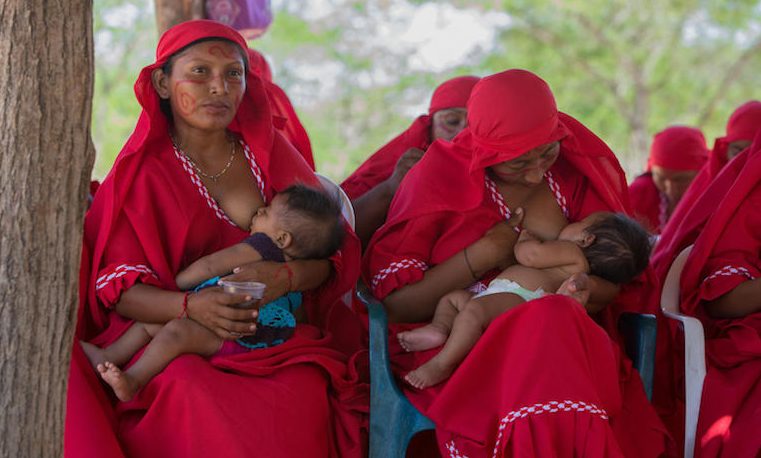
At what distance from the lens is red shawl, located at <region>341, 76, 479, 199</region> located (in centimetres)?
467

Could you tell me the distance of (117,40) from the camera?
13703mm

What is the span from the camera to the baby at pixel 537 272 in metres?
3.41

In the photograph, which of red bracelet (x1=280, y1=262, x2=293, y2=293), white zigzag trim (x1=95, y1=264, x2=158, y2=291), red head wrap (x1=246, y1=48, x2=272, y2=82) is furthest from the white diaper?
red head wrap (x1=246, y1=48, x2=272, y2=82)

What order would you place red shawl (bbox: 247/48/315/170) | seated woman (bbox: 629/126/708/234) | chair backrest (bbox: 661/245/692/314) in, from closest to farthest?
1. chair backrest (bbox: 661/245/692/314)
2. red shawl (bbox: 247/48/315/170)
3. seated woman (bbox: 629/126/708/234)

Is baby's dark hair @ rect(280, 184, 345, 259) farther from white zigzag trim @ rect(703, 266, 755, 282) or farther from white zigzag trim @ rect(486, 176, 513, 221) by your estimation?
white zigzag trim @ rect(703, 266, 755, 282)

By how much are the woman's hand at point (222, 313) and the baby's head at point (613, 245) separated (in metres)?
1.16

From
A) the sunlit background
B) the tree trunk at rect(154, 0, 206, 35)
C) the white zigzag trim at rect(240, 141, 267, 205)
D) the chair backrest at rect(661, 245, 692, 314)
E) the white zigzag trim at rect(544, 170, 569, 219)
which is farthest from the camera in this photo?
the sunlit background

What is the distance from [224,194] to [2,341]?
1437 millimetres

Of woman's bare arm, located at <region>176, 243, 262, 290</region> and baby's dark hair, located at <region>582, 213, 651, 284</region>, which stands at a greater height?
woman's bare arm, located at <region>176, 243, 262, 290</region>

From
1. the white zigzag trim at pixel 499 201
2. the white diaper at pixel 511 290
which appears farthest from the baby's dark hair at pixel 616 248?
the white zigzag trim at pixel 499 201

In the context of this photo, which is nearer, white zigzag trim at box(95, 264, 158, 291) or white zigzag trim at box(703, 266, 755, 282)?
white zigzag trim at box(95, 264, 158, 291)

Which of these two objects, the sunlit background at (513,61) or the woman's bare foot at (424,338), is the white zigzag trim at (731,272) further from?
the sunlit background at (513,61)

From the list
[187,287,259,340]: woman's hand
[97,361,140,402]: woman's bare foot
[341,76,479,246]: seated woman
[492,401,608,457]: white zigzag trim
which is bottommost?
[492,401,608,457]: white zigzag trim

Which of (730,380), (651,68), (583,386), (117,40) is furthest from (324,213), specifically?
(651,68)
